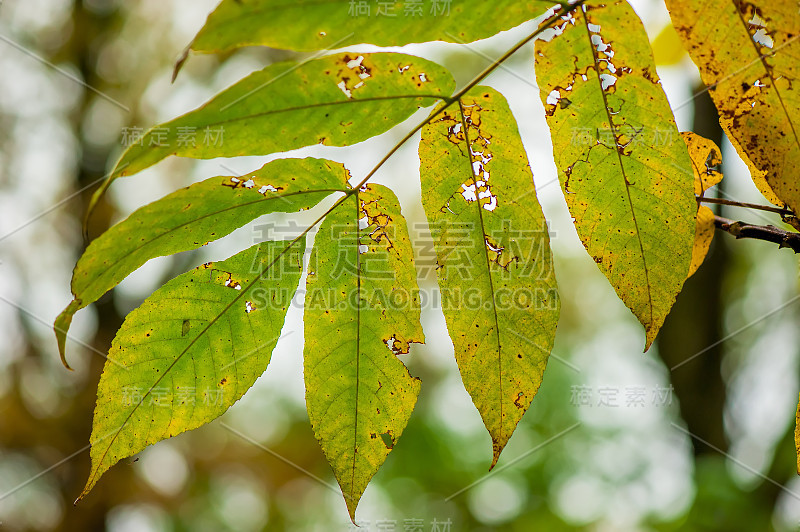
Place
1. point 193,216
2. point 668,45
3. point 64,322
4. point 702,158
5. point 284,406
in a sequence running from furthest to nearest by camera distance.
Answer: point 284,406 → point 668,45 → point 702,158 → point 193,216 → point 64,322

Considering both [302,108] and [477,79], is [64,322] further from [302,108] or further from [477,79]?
[477,79]

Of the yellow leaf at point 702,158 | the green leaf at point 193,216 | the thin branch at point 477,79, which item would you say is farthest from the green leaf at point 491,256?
the yellow leaf at point 702,158

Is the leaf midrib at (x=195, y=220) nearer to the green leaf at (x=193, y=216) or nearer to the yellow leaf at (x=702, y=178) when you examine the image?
the green leaf at (x=193, y=216)

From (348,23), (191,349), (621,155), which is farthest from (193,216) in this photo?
(621,155)

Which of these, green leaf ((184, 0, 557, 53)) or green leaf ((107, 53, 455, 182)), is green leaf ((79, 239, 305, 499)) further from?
green leaf ((184, 0, 557, 53))

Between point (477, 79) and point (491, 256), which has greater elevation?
point (477, 79)
